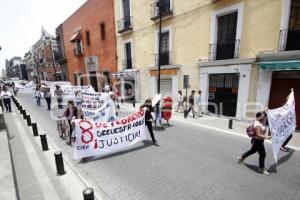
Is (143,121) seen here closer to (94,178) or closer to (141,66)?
(94,178)

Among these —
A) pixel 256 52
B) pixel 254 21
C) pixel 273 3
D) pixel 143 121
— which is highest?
pixel 273 3

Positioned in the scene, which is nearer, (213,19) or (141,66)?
(213,19)

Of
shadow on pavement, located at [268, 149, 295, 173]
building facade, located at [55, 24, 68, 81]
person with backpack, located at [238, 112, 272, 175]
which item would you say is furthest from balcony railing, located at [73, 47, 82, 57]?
shadow on pavement, located at [268, 149, 295, 173]

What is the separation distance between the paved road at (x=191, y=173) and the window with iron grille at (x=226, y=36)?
18.4ft

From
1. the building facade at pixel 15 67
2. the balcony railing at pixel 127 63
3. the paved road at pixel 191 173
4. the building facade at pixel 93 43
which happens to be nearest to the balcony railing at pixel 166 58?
the balcony railing at pixel 127 63

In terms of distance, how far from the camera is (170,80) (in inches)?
558

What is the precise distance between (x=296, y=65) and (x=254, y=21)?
3004 millimetres

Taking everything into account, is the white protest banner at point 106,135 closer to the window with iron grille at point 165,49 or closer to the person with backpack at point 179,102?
the person with backpack at point 179,102

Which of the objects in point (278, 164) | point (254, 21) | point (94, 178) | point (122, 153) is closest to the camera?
point (94, 178)

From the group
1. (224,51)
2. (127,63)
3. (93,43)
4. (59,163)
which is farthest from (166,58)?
(93,43)

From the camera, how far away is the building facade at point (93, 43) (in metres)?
19.6

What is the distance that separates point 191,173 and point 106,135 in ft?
8.69

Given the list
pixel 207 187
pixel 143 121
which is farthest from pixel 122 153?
pixel 207 187

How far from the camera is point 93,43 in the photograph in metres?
22.5
